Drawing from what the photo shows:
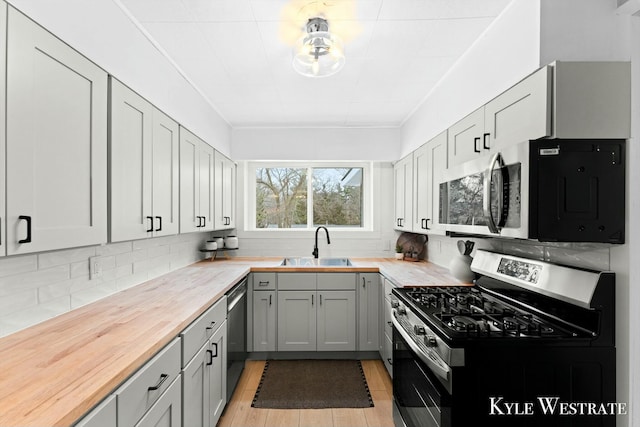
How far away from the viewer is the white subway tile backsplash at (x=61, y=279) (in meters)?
1.46

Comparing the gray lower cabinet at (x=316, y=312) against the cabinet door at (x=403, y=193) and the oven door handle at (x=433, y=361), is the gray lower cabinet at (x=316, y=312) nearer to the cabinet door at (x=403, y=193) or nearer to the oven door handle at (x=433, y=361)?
the cabinet door at (x=403, y=193)

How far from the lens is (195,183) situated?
9.72 feet

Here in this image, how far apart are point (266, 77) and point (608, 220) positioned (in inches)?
Result: 87.8

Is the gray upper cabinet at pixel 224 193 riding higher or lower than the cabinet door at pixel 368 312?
higher

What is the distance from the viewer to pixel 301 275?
347cm

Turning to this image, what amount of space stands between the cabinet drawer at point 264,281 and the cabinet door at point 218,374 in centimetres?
97

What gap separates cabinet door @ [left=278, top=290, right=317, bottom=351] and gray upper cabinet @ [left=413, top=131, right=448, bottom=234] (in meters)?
1.22

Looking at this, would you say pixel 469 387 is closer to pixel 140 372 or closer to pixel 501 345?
pixel 501 345

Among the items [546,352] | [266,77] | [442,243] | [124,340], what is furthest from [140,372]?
[442,243]

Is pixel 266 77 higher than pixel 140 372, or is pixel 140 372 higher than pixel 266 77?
pixel 266 77

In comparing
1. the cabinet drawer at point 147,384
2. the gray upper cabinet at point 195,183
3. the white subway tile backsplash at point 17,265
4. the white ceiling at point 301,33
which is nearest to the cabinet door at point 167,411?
the cabinet drawer at point 147,384

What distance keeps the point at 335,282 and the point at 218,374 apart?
1.45m

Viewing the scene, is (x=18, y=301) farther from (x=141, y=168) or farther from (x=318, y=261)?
(x=318, y=261)

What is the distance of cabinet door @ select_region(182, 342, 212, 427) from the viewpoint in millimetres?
1723
